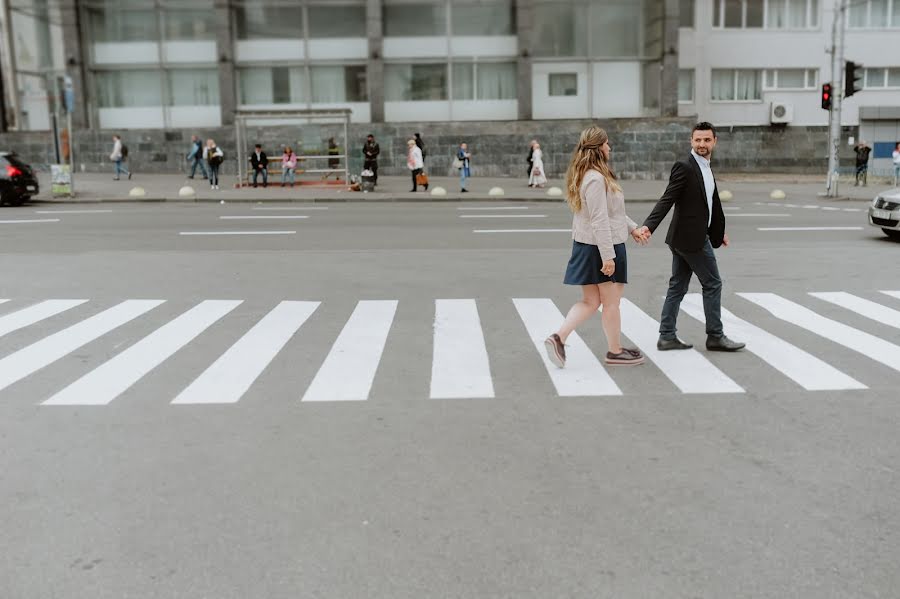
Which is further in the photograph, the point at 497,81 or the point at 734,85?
the point at 734,85

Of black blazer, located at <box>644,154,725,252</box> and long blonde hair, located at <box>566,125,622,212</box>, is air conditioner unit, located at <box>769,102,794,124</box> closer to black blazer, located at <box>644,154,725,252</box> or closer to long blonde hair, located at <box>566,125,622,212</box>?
black blazer, located at <box>644,154,725,252</box>

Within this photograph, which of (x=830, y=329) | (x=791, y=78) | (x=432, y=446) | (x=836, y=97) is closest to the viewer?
(x=432, y=446)

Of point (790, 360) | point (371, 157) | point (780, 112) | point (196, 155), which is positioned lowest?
point (790, 360)

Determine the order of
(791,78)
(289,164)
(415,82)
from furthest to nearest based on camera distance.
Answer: (791,78) → (415,82) → (289,164)

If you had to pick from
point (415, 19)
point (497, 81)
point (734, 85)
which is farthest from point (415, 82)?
point (734, 85)

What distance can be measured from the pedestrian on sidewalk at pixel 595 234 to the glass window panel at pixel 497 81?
30.4 meters

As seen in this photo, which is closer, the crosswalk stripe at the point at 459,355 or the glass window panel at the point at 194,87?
the crosswalk stripe at the point at 459,355

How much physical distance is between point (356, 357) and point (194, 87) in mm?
32230

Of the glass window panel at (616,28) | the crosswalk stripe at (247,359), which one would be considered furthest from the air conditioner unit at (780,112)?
the crosswalk stripe at (247,359)

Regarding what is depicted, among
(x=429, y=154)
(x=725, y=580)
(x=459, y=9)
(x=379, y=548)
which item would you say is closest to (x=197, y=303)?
(x=379, y=548)

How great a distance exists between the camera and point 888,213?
15.3 m

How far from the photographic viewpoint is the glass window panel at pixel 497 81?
36.4 m

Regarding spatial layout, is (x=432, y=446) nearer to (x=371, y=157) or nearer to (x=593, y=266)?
(x=593, y=266)

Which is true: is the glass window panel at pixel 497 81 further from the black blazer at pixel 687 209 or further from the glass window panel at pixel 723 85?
the black blazer at pixel 687 209
